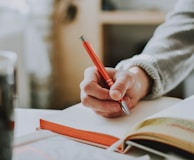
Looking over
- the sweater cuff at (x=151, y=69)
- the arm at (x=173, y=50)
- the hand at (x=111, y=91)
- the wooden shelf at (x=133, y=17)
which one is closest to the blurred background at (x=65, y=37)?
the wooden shelf at (x=133, y=17)

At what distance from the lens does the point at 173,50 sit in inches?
38.7

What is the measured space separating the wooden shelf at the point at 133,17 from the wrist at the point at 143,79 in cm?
135

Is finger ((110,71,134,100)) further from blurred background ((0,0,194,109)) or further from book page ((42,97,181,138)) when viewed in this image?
Answer: blurred background ((0,0,194,109))

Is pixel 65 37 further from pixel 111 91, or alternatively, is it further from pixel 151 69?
pixel 111 91

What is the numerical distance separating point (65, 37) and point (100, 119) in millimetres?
1829

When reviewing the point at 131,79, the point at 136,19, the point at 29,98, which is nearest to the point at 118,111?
the point at 131,79

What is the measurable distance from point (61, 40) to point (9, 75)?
210 centimetres

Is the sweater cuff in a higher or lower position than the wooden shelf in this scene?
lower

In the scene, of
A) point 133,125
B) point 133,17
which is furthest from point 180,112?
point 133,17

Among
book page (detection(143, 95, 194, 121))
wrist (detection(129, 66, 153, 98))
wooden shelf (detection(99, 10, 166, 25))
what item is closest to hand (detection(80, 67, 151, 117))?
wrist (detection(129, 66, 153, 98))

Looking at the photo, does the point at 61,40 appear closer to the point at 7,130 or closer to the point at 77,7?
the point at 77,7

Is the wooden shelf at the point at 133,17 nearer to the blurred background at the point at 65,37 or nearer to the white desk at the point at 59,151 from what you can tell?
the blurred background at the point at 65,37

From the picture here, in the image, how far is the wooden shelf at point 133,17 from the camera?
2193mm

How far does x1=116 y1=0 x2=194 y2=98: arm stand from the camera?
913 mm
